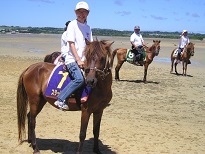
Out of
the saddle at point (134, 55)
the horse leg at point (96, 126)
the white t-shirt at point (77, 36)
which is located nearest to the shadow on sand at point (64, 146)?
the horse leg at point (96, 126)

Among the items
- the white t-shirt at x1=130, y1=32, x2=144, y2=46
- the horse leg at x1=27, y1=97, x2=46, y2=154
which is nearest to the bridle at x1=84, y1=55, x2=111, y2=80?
the horse leg at x1=27, y1=97, x2=46, y2=154

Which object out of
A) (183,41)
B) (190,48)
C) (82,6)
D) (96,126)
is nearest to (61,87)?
(96,126)

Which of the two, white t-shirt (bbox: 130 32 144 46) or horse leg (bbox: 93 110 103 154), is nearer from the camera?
horse leg (bbox: 93 110 103 154)

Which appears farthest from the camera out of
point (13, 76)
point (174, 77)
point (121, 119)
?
point (174, 77)

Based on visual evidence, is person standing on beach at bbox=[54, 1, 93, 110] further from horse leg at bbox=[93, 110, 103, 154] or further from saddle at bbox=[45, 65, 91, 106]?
horse leg at bbox=[93, 110, 103, 154]

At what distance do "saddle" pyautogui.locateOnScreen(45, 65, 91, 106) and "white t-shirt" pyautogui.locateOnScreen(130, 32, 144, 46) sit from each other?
9639 millimetres

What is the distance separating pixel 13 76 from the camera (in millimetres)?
14859

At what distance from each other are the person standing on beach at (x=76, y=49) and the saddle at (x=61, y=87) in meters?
0.12

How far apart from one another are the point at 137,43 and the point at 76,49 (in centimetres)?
1026

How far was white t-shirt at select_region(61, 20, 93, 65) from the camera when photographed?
208 inches

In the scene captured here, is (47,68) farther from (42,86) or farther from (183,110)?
(183,110)

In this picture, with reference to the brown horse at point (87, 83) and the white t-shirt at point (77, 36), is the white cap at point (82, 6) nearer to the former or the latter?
the white t-shirt at point (77, 36)

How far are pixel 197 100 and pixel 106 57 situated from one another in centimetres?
736

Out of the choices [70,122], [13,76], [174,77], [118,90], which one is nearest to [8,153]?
[70,122]
